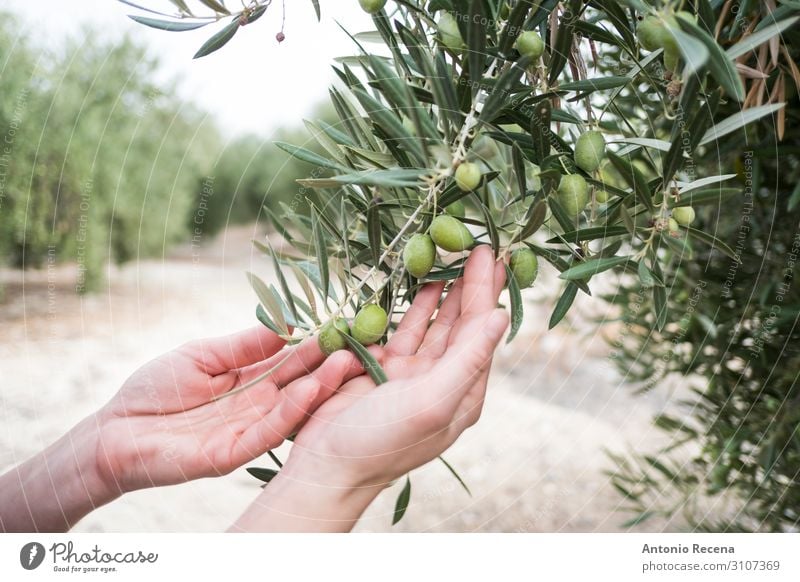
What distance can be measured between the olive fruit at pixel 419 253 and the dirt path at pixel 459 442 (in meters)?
0.77

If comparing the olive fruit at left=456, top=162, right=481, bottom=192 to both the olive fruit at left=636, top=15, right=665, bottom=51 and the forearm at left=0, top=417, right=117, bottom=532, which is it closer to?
the olive fruit at left=636, top=15, right=665, bottom=51

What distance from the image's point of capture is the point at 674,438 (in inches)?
34.9

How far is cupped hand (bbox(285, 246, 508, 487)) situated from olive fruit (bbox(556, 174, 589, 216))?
0.07m

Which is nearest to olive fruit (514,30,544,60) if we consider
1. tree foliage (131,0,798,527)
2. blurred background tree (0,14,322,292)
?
tree foliage (131,0,798,527)

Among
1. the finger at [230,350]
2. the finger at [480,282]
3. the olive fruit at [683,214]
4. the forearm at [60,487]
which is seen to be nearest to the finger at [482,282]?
the finger at [480,282]

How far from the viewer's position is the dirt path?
159 cm

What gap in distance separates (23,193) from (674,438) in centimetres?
245

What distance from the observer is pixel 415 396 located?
463 millimetres

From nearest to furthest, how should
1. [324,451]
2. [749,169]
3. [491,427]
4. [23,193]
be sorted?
[324,451], [749,169], [491,427], [23,193]

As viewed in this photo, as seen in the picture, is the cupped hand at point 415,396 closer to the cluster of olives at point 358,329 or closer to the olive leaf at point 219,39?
the cluster of olives at point 358,329

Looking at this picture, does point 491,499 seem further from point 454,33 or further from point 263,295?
point 454,33

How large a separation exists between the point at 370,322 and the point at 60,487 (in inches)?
16.2

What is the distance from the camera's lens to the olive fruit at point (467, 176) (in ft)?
1.20
